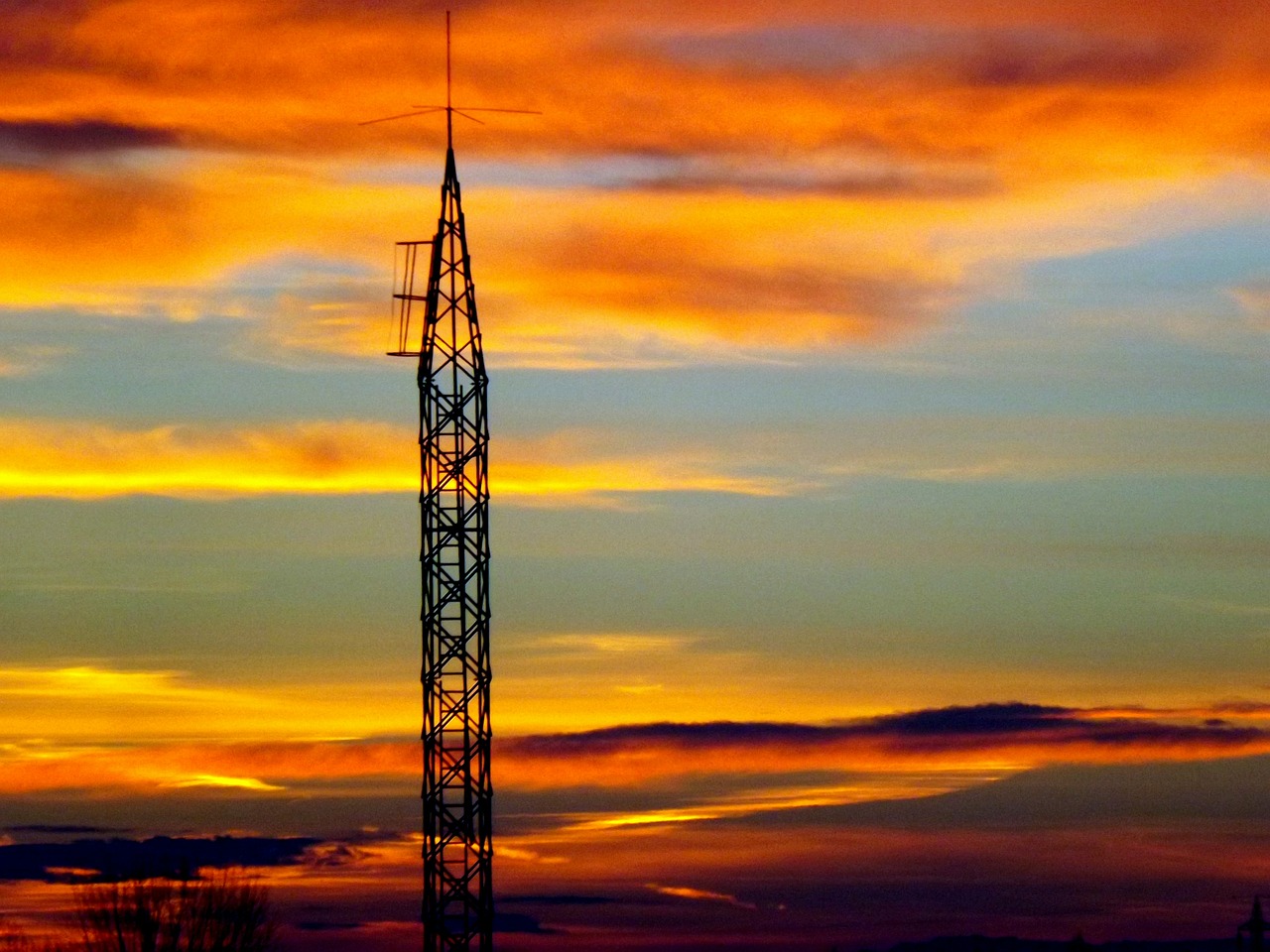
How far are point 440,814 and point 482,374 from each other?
15418 mm

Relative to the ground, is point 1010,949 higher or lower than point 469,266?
lower

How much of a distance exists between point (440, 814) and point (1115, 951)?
113766 millimetres

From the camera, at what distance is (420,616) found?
2938 inches

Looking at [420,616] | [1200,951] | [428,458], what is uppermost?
[428,458]

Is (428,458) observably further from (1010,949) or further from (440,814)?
(1010,949)

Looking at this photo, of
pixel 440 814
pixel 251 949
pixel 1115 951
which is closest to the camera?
pixel 440 814

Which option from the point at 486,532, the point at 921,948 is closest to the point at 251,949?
the point at 486,532

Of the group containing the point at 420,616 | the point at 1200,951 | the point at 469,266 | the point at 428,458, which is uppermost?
the point at 469,266

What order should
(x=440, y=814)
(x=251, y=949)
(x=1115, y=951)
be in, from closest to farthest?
(x=440, y=814) → (x=251, y=949) → (x=1115, y=951)

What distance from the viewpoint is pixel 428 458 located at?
250ft

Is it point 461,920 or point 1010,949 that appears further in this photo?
point 1010,949

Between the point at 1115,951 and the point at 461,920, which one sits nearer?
the point at 461,920

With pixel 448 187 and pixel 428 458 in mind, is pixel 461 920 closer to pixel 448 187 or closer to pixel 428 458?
pixel 428 458

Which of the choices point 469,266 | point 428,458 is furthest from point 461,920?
point 469,266
